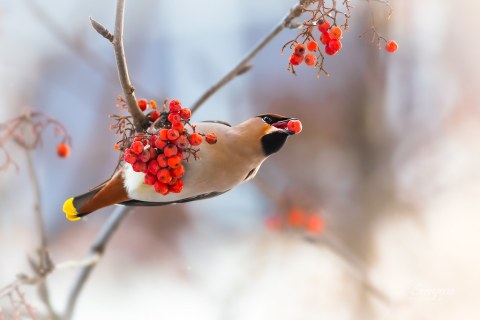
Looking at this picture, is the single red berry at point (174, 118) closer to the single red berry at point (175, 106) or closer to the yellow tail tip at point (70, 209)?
the single red berry at point (175, 106)

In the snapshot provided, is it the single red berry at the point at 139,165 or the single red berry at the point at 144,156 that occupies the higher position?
the single red berry at the point at 144,156

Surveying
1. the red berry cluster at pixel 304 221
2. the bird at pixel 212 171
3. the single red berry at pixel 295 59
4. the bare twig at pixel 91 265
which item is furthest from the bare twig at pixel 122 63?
the red berry cluster at pixel 304 221

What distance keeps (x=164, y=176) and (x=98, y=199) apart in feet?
0.82

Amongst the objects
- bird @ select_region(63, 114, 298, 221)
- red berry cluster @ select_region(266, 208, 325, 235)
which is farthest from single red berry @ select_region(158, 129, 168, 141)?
red berry cluster @ select_region(266, 208, 325, 235)

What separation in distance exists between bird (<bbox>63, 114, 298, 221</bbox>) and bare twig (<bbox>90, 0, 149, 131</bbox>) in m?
0.12

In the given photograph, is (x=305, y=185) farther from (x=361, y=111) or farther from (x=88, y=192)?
(x=88, y=192)

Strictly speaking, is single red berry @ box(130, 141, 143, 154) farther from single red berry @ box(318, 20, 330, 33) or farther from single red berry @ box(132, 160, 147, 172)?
single red berry @ box(318, 20, 330, 33)

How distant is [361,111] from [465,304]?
1.17m

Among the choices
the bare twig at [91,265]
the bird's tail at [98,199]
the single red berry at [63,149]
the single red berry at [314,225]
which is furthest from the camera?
the single red berry at [314,225]

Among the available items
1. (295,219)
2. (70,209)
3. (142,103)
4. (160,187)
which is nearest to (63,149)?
(70,209)

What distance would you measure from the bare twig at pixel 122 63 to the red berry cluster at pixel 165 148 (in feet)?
0.13

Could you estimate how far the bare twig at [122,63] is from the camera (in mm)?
773

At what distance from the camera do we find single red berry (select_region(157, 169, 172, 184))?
0.82 m

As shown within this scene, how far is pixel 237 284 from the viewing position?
2756 mm
